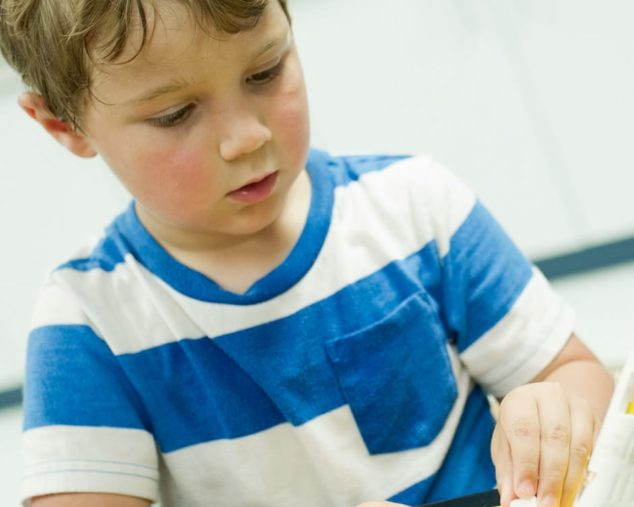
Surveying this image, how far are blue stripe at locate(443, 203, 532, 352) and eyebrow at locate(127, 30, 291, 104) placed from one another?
8.5 inches

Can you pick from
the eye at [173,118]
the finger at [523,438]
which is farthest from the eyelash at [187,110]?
the finger at [523,438]

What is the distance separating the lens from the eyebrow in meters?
0.60

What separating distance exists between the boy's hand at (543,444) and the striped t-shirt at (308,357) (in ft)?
0.42

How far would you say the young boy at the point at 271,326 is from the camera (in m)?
0.65

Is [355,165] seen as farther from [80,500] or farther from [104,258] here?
[80,500]

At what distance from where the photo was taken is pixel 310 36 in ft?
4.49

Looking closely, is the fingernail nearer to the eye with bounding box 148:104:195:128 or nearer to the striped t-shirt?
the striped t-shirt

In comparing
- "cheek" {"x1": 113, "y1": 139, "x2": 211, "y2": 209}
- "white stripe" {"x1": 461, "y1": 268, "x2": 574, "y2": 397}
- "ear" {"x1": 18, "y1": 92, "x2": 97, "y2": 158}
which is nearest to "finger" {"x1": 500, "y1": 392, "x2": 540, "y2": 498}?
"white stripe" {"x1": 461, "y1": 268, "x2": 574, "y2": 397}

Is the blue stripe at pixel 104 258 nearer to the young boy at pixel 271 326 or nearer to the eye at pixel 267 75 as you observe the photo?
the young boy at pixel 271 326

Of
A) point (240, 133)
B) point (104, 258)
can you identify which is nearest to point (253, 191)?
point (240, 133)

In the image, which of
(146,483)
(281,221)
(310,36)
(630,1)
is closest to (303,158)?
(281,221)

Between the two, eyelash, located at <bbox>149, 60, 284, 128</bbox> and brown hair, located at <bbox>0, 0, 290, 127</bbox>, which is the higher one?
brown hair, located at <bbox>0, 0, 290, 127</bbox>

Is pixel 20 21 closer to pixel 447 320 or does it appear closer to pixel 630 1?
pixel 447 320

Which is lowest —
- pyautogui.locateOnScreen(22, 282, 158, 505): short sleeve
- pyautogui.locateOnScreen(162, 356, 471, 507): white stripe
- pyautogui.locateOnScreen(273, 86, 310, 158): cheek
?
pyautogui.locateOnScreen(162, 356, 471, 507): white stripe
